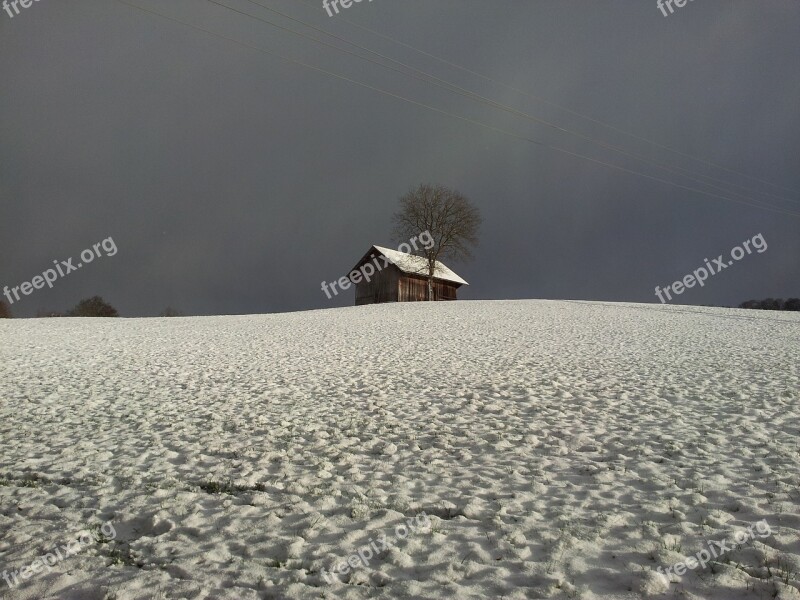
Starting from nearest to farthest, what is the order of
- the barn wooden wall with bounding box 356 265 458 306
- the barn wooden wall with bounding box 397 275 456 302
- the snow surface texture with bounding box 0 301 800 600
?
the snow surface texture with bounding box 0 301 800 600 → the barn wooden wall with bounding box 356 265 458 306 → the barn wooden wall with bounding box 397 275 456 302

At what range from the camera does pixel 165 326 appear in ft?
99.6

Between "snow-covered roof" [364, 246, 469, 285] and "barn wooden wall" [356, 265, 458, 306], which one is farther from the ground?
"snow-covered roof" [364, 246, 469, 285]

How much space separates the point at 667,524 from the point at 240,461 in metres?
6.14

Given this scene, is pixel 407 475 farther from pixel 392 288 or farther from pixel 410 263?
pixel 410 263

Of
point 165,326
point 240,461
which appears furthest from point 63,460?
point 165,326

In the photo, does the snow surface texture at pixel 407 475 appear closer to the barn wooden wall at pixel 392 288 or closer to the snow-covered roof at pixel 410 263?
the barn wooden wall at pixel 392 288

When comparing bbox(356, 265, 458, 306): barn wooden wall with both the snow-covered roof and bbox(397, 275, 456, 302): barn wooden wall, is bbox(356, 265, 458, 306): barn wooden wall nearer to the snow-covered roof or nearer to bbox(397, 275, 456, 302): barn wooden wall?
bbox(397, 275, 456, 302): barn wooden wall

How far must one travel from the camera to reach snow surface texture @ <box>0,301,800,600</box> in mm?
4512

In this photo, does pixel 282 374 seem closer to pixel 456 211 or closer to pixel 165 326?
pixel 165 326

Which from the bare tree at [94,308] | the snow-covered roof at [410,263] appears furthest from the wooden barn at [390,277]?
the bare tree at [94,308]

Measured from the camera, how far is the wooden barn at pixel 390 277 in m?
55.2

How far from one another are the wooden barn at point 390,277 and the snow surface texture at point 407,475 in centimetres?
3859

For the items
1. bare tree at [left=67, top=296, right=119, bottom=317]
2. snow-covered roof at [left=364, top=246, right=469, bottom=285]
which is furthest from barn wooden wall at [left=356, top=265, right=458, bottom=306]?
bare tree at [left=67, top=296, right=119, bottom=317]

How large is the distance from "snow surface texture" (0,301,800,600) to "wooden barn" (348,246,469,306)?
38.6 m
